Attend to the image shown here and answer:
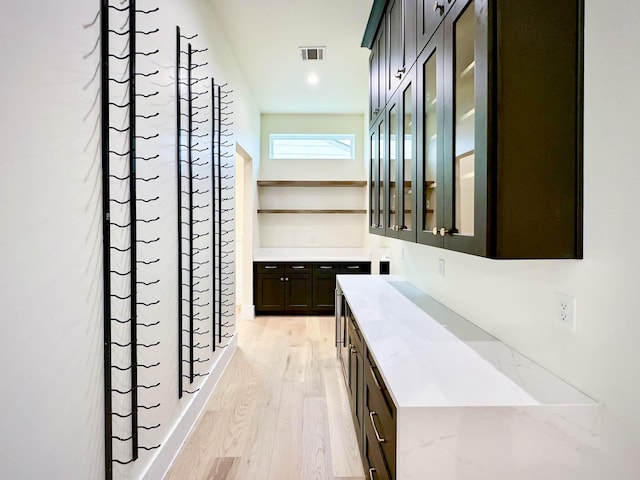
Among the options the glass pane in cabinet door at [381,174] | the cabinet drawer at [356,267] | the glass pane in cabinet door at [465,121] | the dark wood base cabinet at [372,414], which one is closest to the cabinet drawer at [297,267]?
the cabinet drawer at [356,267]

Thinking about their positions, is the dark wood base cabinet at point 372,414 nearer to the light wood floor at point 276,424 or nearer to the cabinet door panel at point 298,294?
the light wood floor at point 276,424

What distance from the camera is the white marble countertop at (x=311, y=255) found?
5.39 m

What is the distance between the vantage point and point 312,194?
6094 millimetres

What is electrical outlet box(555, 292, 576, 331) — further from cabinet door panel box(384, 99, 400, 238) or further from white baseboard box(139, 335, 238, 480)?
white baseboard box(139, 335, 238, 480)

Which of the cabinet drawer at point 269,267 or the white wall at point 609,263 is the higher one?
the white wall at point 609,263

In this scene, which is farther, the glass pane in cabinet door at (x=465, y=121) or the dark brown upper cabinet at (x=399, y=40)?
the dark brown upper cabinet at (x=399, y=40)

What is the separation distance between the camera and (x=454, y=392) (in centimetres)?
127

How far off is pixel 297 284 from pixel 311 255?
1.79 feet

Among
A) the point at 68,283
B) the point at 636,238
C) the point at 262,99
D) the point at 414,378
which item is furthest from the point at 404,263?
the point at 262,99

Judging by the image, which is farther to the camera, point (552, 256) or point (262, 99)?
point (262, 99)

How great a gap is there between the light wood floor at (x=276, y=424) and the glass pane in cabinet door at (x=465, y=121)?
59.0 inches

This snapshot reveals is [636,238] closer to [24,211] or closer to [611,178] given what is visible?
[611,178]

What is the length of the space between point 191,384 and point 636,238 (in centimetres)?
248

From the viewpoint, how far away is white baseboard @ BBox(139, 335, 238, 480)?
78.4 inches
